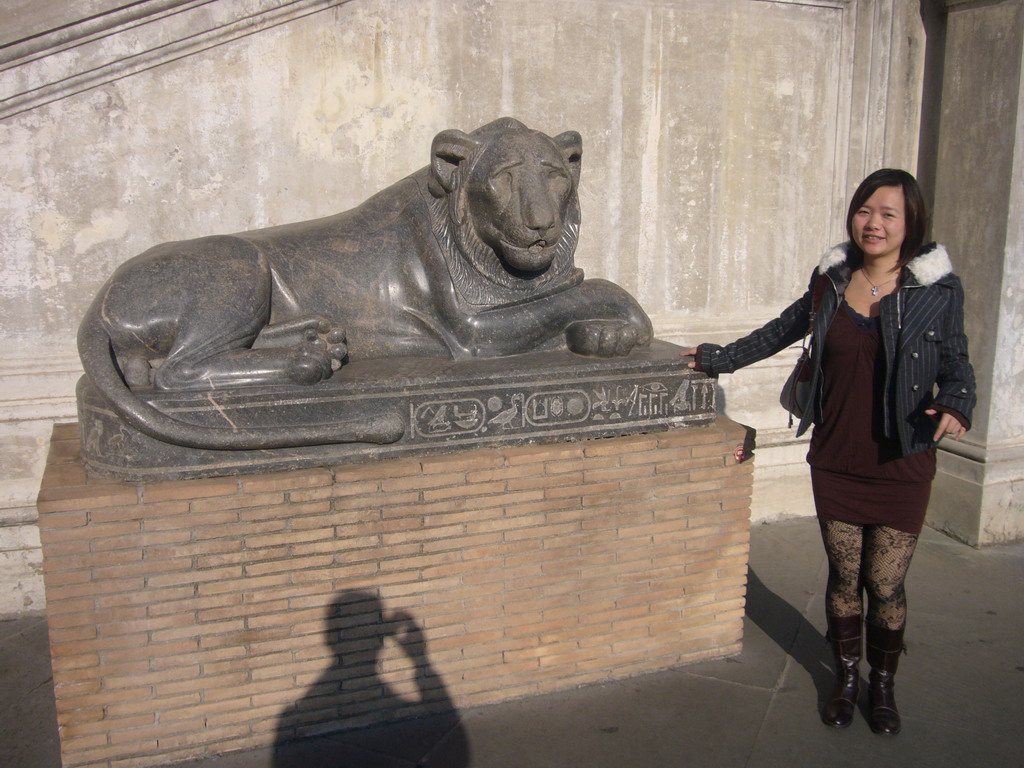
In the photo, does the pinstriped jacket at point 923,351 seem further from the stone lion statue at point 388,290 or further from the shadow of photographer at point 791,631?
the shadow of photographer at point 791,631

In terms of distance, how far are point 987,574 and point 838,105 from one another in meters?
2.88

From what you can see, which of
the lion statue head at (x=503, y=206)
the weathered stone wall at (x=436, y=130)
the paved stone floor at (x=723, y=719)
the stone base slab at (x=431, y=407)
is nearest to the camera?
the stone base slab at (x=431, y=407)

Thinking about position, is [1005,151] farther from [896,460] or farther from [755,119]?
[896,460]

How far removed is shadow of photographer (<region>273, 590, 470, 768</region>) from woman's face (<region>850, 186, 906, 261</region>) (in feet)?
7.10

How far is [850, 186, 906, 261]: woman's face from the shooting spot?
9.55 ft

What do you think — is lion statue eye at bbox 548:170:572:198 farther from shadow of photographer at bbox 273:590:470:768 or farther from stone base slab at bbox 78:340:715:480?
shadow of photographer at bbox 273:590:470:768

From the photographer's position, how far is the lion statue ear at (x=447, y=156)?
3.48m

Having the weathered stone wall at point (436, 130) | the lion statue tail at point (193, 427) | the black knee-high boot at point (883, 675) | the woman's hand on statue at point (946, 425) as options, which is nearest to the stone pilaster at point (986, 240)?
the weathered stone wall at point (436, 130)

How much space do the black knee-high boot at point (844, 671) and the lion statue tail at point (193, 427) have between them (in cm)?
184

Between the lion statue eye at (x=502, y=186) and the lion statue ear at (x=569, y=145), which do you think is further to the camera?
the lion statue ear at (x=569, y=145)

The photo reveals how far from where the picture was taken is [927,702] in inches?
134

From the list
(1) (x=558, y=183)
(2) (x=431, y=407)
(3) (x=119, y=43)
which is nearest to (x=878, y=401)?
(1) (x=558, y=183)

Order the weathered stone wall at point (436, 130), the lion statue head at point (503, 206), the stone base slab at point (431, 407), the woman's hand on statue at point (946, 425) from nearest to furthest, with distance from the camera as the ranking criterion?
1. the woman's hand on statue at point (946, 425)
2. the stone base slab at point (431, 407)
3. the lion statue head at point (503, 206)
4. the weathered stone wall at point (436, 130)

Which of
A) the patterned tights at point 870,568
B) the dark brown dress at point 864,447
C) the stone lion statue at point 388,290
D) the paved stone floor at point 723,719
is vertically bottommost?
the paved stone floor at point 723,719
